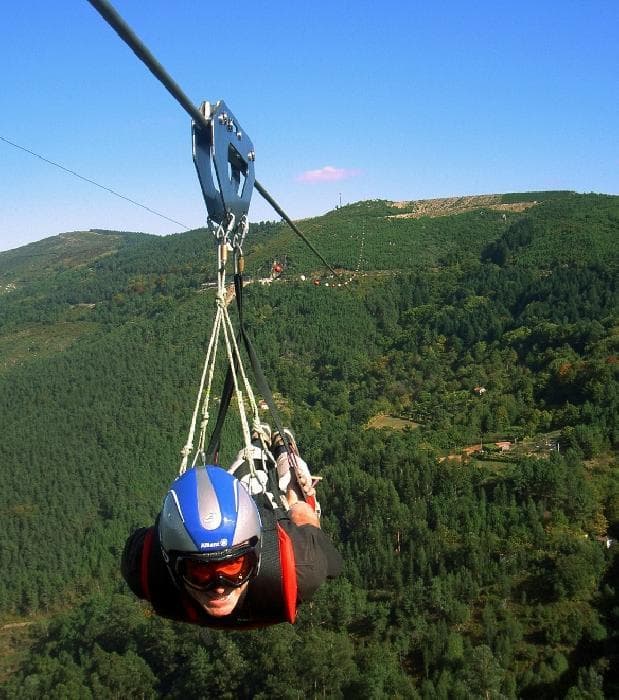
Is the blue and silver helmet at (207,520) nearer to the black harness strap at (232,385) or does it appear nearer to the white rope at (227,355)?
the white rope at (227,355)

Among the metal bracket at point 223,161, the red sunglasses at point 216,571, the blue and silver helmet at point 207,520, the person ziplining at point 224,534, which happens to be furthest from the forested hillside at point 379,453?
the metal bracket at point 223,161

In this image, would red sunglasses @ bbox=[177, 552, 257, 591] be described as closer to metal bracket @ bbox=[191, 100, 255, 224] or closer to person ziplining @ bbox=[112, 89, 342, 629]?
person ziplining @ bbox=[112, 89, 342, 629]

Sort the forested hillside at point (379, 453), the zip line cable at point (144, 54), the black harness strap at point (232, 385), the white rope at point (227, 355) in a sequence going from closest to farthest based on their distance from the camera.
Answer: the zip line cable at point (144, 54)
the white rope at point (227, 355)
the black harness strap at point (232, 385)
the forested hillside at point (379, 453)

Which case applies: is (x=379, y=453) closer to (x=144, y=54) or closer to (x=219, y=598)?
(x=219, y=598)

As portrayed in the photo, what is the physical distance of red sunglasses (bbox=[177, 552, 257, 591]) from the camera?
2666 mm

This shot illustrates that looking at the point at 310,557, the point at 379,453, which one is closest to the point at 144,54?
the point at 310,557

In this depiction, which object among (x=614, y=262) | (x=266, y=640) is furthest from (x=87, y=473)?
(x=614, y=262)

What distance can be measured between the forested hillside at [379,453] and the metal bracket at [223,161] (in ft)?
8.42

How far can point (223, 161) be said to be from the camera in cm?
372

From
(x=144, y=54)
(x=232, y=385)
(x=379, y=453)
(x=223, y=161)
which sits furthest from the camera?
(x=379, y=453)

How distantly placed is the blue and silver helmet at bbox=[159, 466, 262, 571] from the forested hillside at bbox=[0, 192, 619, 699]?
128cm

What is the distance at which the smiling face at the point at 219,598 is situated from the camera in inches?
110

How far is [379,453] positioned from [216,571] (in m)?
43.7

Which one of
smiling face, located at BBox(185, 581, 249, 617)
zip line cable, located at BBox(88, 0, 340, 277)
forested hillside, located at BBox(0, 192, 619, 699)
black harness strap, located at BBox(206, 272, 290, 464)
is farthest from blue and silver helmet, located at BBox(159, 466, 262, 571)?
zip line cable, located at BBox(88, 0, 340, 277)
